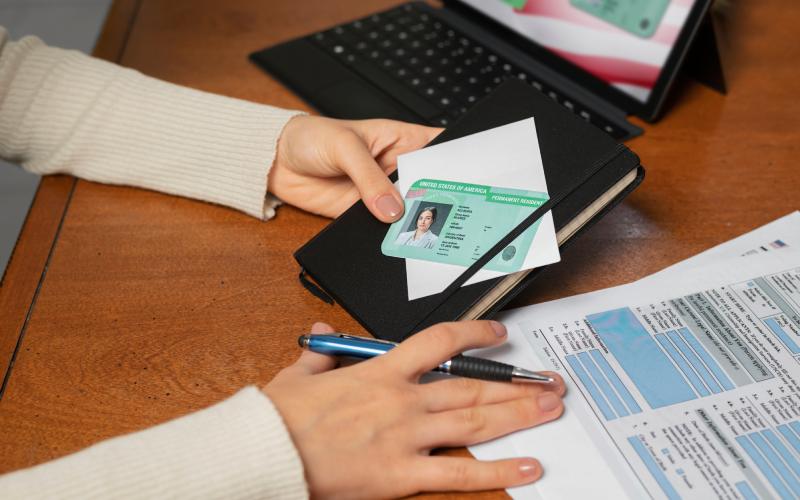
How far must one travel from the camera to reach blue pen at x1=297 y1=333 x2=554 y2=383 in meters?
0.59

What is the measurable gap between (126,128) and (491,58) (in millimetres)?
461

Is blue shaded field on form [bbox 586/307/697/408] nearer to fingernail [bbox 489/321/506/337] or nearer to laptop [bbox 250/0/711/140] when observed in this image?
fingernail [bbox 489/321/506/337]

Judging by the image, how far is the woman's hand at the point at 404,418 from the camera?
0.54 m

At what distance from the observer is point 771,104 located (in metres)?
0.94

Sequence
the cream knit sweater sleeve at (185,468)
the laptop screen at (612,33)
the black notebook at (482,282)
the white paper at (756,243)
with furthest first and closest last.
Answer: the laptop screen at (612,33)
the white paper at (756,243)
the black notebook at (482,282)
the cream knit sweater sleeve at (185,468)

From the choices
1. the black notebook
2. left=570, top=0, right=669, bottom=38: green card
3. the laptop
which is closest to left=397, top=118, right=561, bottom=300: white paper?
the black notebook

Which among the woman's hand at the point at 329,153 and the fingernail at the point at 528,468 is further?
the woman's hand at the point at 329,153

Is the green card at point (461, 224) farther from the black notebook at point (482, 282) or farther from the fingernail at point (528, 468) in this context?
the fingernail at point (528, 468)

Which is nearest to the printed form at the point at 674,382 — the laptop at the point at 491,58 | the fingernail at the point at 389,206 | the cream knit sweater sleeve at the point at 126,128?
the fingernail at the point at 389,206

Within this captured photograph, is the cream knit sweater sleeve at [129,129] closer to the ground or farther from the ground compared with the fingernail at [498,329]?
closer to the ground

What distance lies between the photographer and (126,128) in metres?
0.86

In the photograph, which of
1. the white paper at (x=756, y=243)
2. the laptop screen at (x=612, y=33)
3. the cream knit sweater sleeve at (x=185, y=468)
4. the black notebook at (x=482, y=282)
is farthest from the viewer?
the laptop screen at (x=612, y=33)

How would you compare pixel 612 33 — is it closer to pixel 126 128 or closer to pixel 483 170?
pixel 483 170

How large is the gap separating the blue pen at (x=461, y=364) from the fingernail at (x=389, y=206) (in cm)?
13
